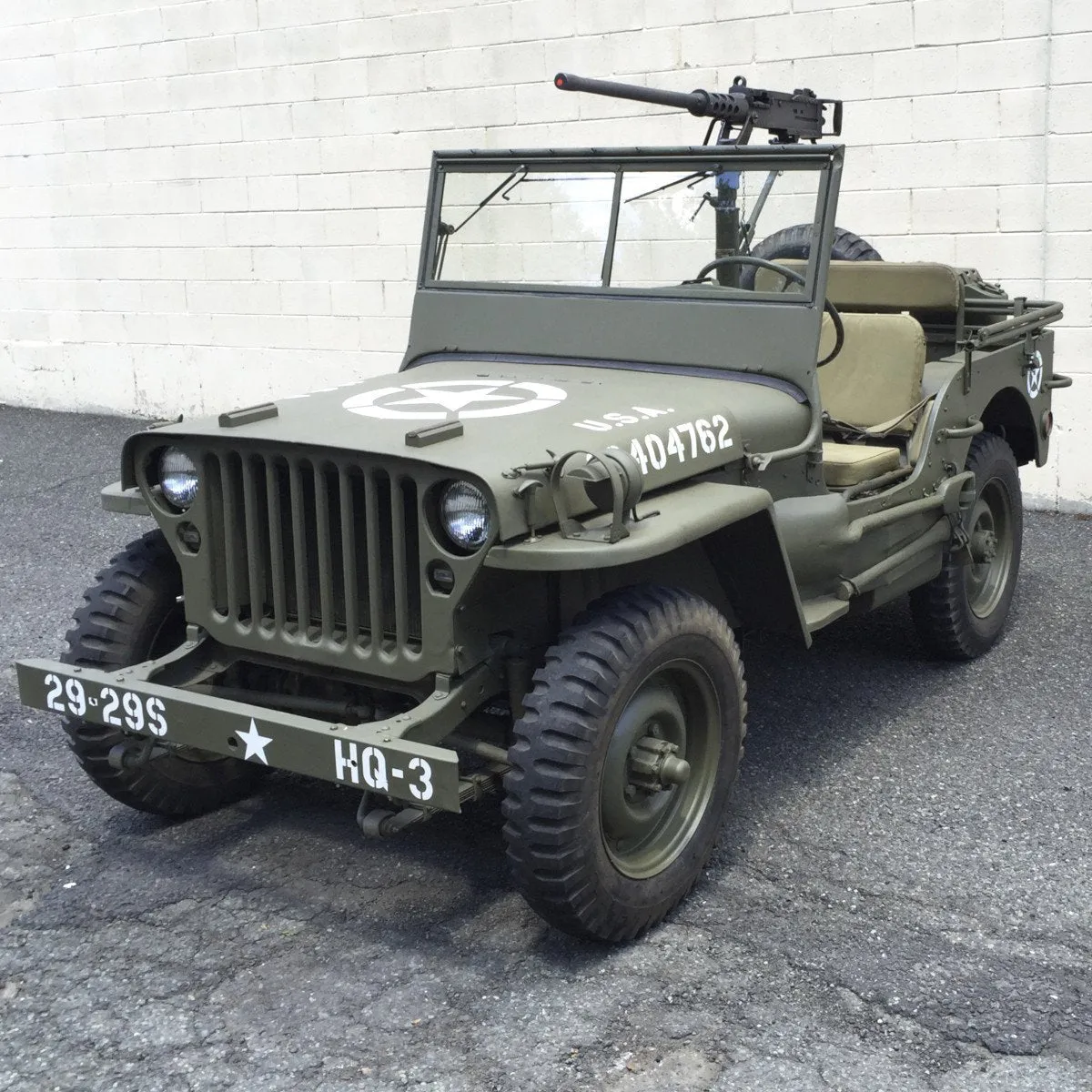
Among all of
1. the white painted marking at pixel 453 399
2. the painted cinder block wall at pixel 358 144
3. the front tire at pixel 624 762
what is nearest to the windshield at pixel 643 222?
the white painted marking at pixel 453 399

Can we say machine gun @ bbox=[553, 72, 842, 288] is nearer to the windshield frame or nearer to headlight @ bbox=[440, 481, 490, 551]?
the windshield frame

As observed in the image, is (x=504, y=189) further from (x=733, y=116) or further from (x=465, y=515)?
(x=465, y=515)

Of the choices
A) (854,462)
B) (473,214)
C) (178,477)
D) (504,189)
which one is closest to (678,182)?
(504,189)

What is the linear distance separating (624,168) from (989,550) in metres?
1.99

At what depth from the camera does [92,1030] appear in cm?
292

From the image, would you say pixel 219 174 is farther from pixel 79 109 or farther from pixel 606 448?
pixel 606 448

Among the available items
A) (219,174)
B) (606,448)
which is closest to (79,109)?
(219,174)

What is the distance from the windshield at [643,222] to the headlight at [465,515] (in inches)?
55.5

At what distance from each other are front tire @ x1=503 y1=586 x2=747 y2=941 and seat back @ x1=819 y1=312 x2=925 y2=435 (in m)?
1.68

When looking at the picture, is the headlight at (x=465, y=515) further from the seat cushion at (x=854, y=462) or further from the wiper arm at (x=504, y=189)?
the wiper arm at (x=504, y=189)

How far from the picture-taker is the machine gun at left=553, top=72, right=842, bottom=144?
13.6 ft

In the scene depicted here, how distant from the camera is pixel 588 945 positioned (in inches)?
127

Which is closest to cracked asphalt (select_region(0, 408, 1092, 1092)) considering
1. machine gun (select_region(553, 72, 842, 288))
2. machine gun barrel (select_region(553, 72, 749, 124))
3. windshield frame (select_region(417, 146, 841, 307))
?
windshield frame (select_region(417, 146, 841, 307))

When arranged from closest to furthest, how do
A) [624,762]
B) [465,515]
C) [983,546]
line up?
[465,515] → [624,762] → [983,546]
